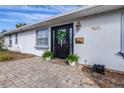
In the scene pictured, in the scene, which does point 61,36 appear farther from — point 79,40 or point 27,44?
point 27,44

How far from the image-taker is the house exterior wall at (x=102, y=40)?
4777 mm

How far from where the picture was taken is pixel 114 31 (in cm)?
485

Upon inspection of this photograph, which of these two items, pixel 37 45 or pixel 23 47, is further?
pixel 23 47

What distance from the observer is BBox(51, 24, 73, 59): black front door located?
697 centimetres

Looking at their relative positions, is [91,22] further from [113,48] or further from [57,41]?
[57,41]

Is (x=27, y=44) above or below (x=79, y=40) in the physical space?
below

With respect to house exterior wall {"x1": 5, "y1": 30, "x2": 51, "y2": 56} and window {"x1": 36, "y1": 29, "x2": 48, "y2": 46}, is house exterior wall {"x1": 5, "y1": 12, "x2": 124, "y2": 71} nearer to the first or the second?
window {"x1": 36, "y1": 29, "x2": 48, "y2": 46}

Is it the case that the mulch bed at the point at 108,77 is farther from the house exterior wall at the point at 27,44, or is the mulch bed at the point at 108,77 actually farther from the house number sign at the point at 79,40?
the house exterior wall at the point at 27,44

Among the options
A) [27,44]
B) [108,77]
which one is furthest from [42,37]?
[108,77]

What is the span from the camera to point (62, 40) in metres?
7.43

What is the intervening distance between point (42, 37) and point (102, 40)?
16.4 feet

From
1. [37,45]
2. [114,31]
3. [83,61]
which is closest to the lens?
[114,31]
